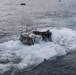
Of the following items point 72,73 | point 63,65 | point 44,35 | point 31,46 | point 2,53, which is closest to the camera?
point 72,73

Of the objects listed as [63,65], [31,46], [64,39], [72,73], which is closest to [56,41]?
[64,39]

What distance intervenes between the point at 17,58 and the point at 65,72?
4.99 meters

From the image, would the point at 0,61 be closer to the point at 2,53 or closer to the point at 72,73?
the point at 2,53

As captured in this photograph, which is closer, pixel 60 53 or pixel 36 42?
pixel 60 53

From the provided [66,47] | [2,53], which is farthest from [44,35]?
[2,53]

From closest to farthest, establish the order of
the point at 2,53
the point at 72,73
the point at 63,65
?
the point at 72,73 → the point at 63,65 → the point at 2,53

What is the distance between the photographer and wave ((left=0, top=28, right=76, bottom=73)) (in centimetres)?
1845

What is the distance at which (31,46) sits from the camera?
2286 cm

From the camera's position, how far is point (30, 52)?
70.3ft

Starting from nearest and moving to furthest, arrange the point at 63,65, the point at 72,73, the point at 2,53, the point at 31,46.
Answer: the point at 72,73
the point at 63,65
the point at 2,53
the point at 31,46

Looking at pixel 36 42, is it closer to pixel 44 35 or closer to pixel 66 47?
pixel 44 35

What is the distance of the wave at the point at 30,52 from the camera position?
1845 cm

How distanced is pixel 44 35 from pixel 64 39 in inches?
119

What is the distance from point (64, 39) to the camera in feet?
86.6
